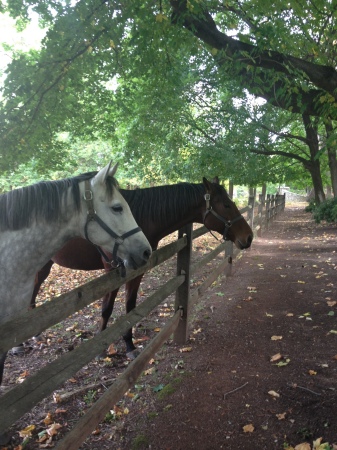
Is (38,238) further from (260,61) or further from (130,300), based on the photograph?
(260,61)

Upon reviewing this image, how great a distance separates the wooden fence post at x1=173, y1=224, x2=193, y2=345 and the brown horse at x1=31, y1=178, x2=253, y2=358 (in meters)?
0.28

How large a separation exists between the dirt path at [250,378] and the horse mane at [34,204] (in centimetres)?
189

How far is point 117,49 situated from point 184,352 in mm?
4405

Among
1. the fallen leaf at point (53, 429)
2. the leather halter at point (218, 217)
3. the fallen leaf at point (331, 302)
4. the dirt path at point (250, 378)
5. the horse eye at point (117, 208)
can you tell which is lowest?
the fallen leaf at point (53, 429)

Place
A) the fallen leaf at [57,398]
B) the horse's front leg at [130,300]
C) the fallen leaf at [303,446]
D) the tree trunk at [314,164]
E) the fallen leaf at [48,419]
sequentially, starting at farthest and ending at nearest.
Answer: the tree trunk at [314,164]
the horse's front leg at [130,300]
the fallen leaf at [57,398]
the fallen leaf at [48,419]
the fallen leaf at [303,446]

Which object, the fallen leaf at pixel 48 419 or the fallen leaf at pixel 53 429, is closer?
the fallen leaf at pixel 53 429

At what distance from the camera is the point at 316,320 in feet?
16.2

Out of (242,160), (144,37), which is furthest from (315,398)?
(242,160)

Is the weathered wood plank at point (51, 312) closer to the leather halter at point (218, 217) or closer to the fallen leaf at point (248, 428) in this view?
the fallen leaf at point (248, 428)

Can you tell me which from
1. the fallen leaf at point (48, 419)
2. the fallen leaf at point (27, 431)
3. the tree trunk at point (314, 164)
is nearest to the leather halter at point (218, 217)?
the fallen leaf at point (48, 419)

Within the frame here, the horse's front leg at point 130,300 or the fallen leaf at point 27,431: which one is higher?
the horse's front leg at point 130,300

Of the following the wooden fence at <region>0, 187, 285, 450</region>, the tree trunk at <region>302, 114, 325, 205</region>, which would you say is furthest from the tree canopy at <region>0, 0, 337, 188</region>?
the tree trunk at <region>302, 114, 325, 205</region>

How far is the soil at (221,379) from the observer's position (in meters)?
2.68

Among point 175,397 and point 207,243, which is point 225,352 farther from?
point 207,243
